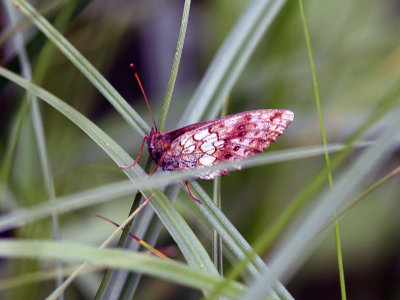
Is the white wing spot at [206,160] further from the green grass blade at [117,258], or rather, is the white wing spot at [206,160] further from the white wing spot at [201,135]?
the green grass blade at [117,258]

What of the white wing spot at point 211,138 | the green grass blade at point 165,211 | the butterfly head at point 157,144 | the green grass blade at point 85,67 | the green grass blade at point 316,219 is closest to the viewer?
the green grass blade at point 316,219

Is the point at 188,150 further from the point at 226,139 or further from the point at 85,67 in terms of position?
the point at 85,67

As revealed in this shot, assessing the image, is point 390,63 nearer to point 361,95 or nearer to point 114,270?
point 361,95

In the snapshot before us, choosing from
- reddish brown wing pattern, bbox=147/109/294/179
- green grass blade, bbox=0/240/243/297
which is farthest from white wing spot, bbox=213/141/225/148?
green grass blade, bbox=0/240/243/297

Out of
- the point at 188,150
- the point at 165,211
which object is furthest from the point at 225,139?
the point at 165,211

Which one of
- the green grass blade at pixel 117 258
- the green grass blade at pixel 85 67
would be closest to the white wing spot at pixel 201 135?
the green grass blade at pixel 85 67

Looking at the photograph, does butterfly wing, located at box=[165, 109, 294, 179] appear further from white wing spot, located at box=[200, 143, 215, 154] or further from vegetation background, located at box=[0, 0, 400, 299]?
vegetation background, located at box=[0, 0, 400, 299]

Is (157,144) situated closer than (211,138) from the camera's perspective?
Yes

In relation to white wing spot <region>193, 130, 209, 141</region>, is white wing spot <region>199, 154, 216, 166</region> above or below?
below
